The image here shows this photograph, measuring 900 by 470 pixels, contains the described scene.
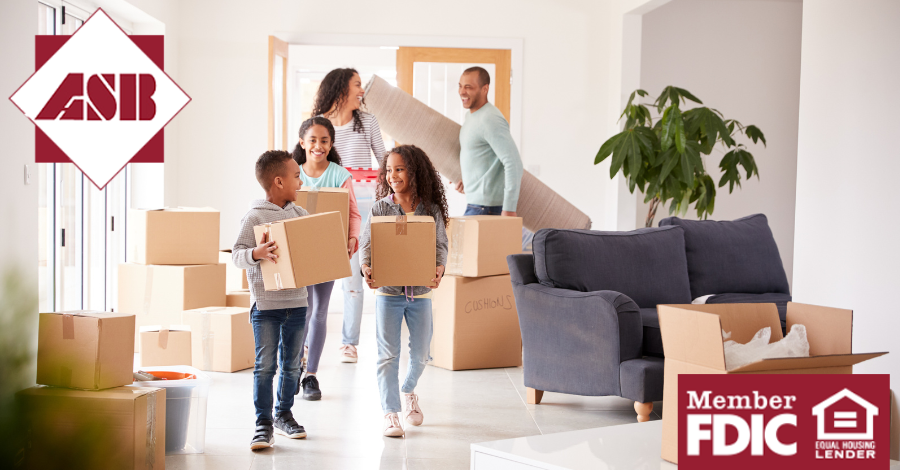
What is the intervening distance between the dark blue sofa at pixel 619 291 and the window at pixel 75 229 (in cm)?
231

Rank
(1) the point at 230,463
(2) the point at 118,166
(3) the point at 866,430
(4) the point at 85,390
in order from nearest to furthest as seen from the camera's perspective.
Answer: (3) the point at 866,430 → (4) the point at 85,390 → (1) the point at 230,463 → (2) the point at 118,166

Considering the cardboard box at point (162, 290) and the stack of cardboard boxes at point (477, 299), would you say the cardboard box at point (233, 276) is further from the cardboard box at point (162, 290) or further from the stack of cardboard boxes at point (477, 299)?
the stack of cardboard boxes at point (477, 299)

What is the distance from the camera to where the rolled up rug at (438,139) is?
3887 millimetres

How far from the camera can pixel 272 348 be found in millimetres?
2480

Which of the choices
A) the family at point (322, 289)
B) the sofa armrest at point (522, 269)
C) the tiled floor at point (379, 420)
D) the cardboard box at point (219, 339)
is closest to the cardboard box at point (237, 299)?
the cardboard box at point (219, 339)

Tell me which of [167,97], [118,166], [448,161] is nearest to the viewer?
[448,161]

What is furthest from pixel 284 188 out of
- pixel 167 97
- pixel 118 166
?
pixel 167 97

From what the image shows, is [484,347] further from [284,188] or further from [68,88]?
[68,88]

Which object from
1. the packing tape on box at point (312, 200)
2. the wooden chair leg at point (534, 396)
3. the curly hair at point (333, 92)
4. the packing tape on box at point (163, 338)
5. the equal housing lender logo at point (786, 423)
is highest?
the curly hair at point (333, 92)

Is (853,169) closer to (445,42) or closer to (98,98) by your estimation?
(445,42)

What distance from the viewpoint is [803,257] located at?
3.38 metres

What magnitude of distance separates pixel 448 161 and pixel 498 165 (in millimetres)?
351

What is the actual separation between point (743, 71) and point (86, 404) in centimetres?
545

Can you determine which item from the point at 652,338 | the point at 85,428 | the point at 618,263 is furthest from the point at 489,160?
the point at 85,428
